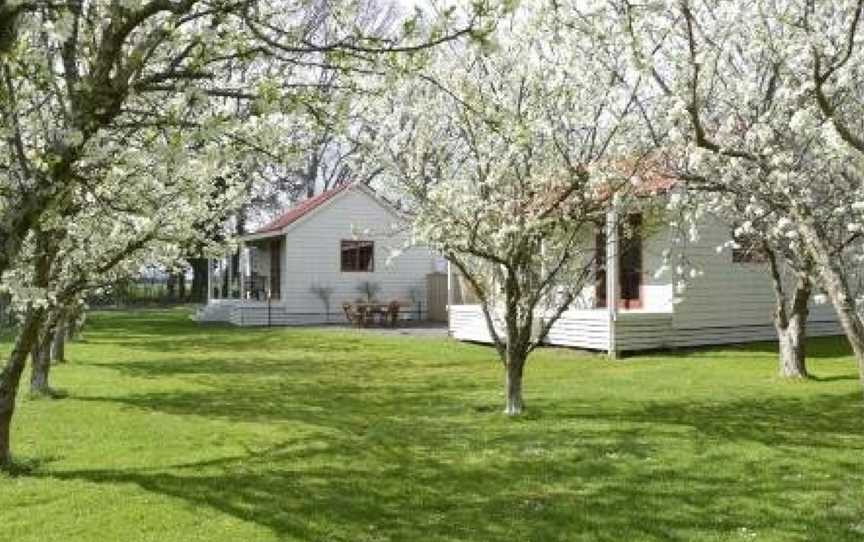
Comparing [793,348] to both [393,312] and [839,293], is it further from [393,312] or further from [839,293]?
[393,312]

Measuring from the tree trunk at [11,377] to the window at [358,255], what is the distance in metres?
26.2

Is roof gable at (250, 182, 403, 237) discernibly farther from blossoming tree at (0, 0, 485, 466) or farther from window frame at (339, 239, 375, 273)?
blossoming tree at (0, 0, 485, 466)

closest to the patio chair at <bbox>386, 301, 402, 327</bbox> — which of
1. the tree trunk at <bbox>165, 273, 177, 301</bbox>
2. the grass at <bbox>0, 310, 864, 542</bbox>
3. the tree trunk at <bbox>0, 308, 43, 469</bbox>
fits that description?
the grass at <bbox>0, 310, 864, 542</bbox>

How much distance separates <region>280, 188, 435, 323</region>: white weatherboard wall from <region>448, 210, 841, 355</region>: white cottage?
12536mm

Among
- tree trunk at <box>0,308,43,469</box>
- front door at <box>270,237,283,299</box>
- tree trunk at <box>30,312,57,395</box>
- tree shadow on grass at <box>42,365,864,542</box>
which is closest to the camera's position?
tree shadow on grass at <box>42,365,864,542</box>

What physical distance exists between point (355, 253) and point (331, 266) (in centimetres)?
121

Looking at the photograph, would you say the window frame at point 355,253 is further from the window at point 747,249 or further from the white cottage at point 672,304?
the window at point 747,249

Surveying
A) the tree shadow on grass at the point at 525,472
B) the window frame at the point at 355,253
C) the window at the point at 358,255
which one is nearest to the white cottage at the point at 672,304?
the tree shadow on grass at the point at 525,472

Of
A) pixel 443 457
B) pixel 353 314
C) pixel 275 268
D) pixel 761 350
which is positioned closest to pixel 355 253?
pixel 275 268

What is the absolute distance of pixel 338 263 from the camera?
3569cm

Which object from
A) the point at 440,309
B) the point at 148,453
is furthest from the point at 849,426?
the point at 440,309

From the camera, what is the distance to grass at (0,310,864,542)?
7.42 meters

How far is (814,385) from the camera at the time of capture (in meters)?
15.1

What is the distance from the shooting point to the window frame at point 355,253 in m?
35.8
